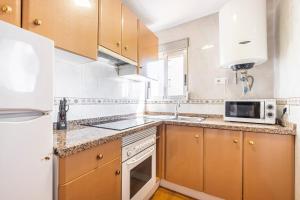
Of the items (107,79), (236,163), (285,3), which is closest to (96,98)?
(107,79)

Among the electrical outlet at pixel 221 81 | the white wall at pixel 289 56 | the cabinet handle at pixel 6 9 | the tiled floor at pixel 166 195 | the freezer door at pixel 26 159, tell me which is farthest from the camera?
the electrical outlet at pixel 221 81

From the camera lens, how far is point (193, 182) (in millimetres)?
1661

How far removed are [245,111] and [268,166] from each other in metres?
0.54

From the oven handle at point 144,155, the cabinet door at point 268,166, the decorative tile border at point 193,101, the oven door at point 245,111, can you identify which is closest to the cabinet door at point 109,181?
the oven handle at point 144,155

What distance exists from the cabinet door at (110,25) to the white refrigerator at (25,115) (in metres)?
0.66

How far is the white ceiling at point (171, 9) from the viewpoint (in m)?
1.82

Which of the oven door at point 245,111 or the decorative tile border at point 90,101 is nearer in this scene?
the decorative tile border at point 90,101

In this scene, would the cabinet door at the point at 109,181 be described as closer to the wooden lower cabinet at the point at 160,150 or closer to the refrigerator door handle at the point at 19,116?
the refrigerator door handle at the point at 19,116

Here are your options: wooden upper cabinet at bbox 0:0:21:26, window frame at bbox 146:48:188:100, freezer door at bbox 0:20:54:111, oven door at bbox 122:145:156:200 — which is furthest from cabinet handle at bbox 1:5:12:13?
window frame at bbox 146:48:188:100

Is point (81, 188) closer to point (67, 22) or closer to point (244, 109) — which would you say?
point (67, 22)

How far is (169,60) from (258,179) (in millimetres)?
1905

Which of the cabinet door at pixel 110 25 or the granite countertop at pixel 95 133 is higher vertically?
the cabinet door at pixel 110 25

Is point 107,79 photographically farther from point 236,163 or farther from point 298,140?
point 298,140

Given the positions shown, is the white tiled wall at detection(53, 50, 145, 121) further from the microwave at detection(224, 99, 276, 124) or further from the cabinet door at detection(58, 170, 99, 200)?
the microwave at detection(224, 99, 276, 124)
